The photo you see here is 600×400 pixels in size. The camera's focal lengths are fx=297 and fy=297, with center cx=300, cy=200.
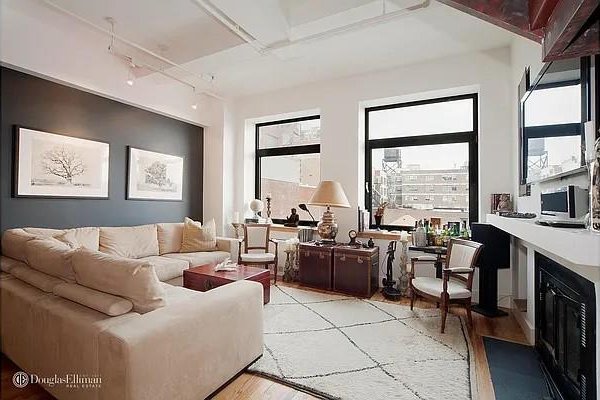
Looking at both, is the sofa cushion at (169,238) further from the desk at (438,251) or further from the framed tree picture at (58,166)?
the desk at (438,251)

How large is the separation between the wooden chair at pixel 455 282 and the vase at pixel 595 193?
1738 millimetres

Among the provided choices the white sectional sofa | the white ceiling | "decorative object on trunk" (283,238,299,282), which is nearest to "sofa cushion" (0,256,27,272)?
the white sectional sofa

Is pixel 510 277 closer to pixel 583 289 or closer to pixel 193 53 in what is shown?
pixel 583 289

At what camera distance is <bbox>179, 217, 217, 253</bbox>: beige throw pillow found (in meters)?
4.23

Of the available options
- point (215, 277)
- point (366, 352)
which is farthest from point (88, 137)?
point (366, 352)

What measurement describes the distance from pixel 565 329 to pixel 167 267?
141 inches

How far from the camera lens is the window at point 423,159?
3953mm

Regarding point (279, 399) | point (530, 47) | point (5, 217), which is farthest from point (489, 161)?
point (5, 217)

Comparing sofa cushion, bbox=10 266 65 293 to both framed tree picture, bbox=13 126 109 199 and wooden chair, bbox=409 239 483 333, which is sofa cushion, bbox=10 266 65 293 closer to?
framed tree picture, bbox=13 126 109 199

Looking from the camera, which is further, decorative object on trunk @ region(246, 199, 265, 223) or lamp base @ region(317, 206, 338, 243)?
decorative object on trunk @ region(246, 199, 265, 223)

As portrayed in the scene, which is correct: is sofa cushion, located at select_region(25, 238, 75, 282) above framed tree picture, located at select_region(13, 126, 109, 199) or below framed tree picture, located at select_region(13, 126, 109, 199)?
below

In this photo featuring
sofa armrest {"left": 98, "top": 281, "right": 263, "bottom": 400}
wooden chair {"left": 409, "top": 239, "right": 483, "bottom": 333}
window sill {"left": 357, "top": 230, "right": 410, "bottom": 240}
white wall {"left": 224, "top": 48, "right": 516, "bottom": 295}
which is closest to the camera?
sofa armrest {"left": 98, "top": 281, "right": 263, "bottom": 400}
